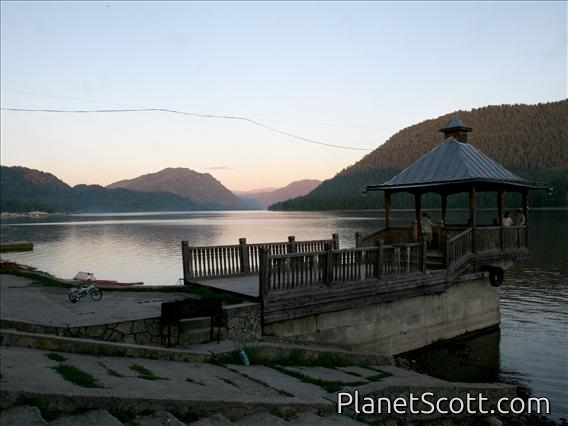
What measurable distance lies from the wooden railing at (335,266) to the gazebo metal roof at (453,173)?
11.3 ft

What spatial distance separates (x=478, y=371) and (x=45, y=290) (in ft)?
46.8

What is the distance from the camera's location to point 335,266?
13.1m

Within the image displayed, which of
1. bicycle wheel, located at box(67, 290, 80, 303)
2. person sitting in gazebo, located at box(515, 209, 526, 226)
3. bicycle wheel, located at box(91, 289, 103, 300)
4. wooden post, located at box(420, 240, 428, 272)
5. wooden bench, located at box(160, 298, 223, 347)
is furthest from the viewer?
person sitting in gazebo, located at box(515, 209, 526, 226)

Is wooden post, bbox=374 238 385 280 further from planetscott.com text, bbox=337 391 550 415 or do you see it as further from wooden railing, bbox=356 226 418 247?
planetscott.com text, bbox=337 391 550 415

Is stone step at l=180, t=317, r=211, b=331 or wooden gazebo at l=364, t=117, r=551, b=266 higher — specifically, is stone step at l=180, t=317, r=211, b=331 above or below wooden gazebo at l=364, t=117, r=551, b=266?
below

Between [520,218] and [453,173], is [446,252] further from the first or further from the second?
[520,218]

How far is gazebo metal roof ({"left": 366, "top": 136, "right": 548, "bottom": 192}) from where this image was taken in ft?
56.5

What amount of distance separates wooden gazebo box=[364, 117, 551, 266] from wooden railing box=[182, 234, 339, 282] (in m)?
4.79

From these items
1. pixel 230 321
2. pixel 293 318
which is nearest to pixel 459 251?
pixel 293 318

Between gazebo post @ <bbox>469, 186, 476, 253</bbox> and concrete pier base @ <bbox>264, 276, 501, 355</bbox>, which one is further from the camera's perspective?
gazebo post @ <bbox>469, 186, 476, 253</bbox>

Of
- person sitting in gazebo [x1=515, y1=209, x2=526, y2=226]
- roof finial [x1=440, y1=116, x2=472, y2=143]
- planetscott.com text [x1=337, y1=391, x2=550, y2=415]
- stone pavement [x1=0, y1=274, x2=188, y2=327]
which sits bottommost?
planetscott.com text [x1=337, y1=391, x2=550, y2=415]

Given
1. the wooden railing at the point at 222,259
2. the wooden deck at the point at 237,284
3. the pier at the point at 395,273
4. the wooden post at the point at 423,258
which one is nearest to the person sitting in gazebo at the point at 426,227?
the pier at the point at 395,273

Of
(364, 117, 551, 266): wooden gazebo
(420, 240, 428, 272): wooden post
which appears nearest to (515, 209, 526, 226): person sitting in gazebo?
(364, 117, 551, 266): wooden gazebo

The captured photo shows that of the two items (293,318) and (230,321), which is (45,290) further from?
(293,318)
